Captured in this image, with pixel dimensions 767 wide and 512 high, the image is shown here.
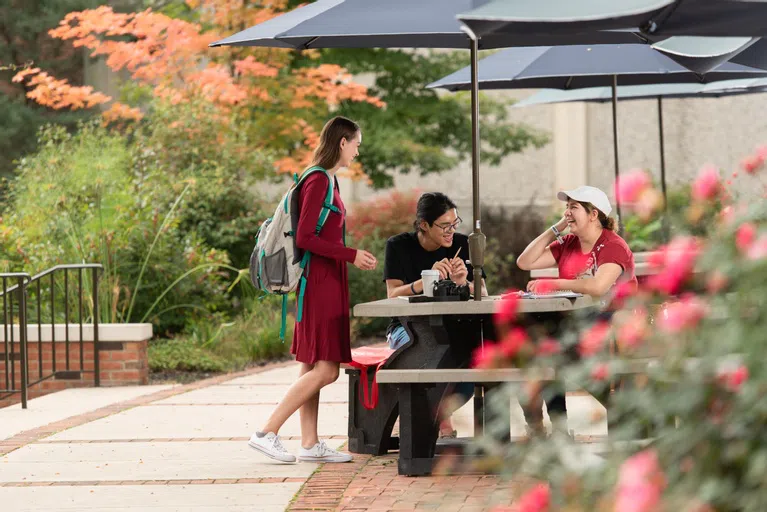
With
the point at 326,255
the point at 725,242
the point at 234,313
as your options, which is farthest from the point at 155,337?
the point at 725,242

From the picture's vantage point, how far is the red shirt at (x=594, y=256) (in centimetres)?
618

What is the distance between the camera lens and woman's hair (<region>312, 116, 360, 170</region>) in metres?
6.07

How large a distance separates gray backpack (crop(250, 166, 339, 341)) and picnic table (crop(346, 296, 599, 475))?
1.33ft

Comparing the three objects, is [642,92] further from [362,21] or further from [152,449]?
[152,449]

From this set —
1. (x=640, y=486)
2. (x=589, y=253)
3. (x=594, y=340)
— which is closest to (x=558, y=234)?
(x=589, y=253)

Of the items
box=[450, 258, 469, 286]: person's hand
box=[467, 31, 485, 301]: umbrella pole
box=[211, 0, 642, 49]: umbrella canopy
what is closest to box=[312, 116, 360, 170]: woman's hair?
box=[211, 0, 642, 49]: umbrella canopy

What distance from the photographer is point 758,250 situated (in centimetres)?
237

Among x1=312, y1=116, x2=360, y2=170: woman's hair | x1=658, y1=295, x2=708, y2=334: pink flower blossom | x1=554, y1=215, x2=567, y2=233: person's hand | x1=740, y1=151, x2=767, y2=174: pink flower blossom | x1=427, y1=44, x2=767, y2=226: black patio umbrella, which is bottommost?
x1=658, y1=295, x2=708, y2=334: pink flower blossom

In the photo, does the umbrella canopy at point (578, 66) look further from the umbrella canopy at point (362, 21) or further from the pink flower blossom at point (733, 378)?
the pink flower blossom at point (733, 378)

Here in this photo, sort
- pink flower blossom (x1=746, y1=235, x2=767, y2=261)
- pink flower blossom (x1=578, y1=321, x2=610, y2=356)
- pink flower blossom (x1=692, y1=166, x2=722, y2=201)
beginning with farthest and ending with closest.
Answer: pink flower blossom (x1=692, y1=166, x2=722, y2=201), pink flower blossom (x1=578, y1=321, x2=610, y2=356), pink flower blossom (x1=746, y1=235, x2=767, y2=261)

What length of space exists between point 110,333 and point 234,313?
10.3 ft

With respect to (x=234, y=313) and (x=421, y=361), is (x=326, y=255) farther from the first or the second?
(x=234, y=313)

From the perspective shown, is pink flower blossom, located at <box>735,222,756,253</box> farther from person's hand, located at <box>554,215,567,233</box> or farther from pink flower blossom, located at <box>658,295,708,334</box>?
person's hand, located at <box>554,215,567,233</box>

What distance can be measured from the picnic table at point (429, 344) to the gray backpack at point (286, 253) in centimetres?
41
